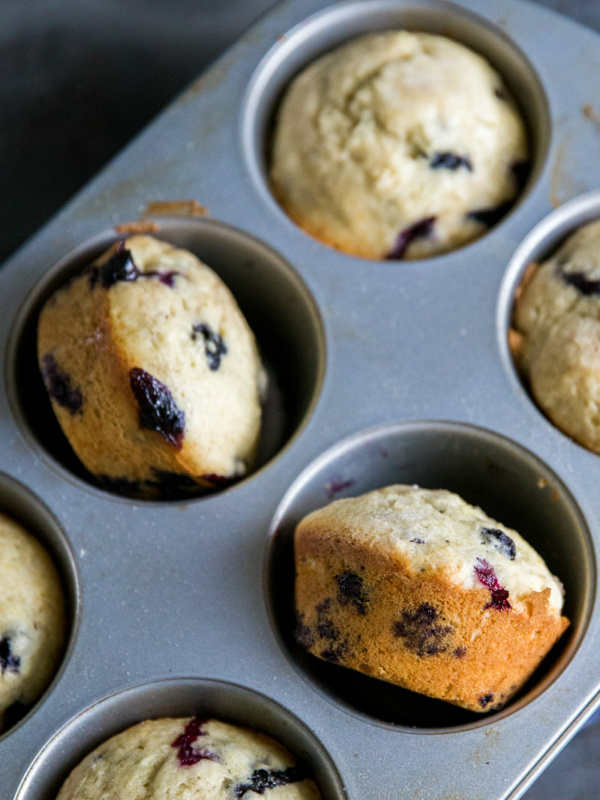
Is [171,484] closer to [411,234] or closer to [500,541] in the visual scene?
[500,541]

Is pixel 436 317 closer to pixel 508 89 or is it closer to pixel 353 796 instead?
pixel 508 89

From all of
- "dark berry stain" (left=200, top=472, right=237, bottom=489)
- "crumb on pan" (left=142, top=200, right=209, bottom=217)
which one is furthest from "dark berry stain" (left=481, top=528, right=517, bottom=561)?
"crumb on pan" (left=142, top=200, right=209, bottom=217)

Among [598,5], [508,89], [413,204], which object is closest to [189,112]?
[413,204]

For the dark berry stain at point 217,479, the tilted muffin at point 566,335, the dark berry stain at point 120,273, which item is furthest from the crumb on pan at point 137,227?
the tilted muffin at point 566,335

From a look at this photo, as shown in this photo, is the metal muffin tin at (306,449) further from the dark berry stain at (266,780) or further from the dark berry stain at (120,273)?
the dark berry stain at (120,273)

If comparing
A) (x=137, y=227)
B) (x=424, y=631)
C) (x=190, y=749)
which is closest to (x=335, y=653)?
(x=424, y=631)

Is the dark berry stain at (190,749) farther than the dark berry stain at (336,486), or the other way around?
the dark berry stain at (336,486)
